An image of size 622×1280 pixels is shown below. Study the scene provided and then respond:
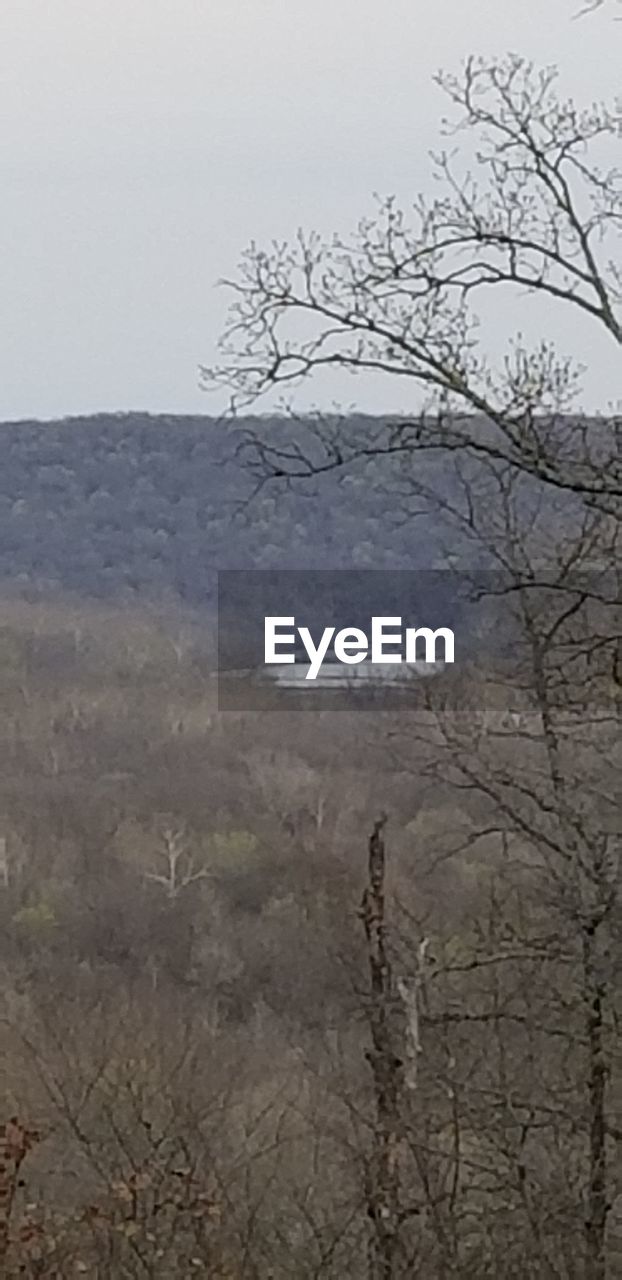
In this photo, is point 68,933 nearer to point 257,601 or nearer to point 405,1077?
point 257,601

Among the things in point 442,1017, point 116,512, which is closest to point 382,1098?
point 442,1017

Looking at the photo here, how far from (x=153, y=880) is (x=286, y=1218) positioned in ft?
94.3

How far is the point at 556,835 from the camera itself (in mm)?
10992

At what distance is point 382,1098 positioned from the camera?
1060cm

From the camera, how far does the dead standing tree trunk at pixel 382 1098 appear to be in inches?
372

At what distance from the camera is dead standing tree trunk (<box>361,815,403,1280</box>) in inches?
372
